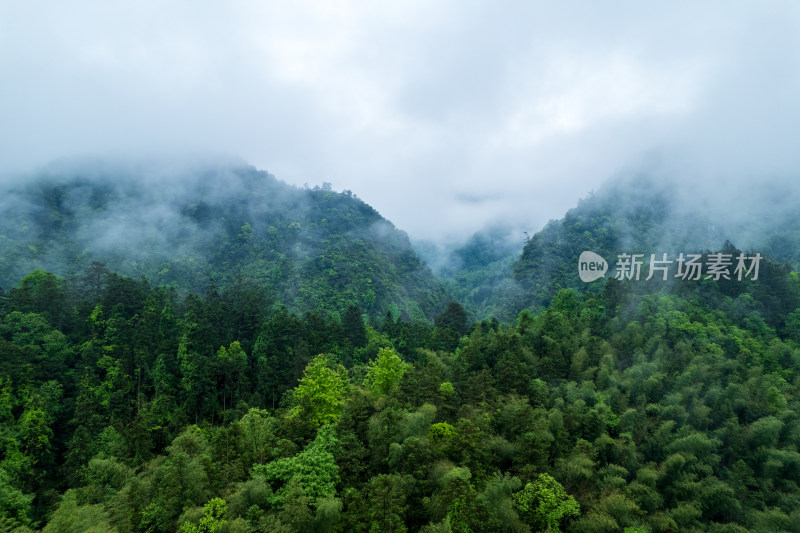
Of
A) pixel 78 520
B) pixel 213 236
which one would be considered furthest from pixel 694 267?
pixel 213 236

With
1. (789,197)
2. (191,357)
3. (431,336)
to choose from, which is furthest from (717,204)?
(191,357)

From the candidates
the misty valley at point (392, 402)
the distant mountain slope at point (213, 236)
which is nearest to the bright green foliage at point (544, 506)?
the misty valley at point (392, 402)

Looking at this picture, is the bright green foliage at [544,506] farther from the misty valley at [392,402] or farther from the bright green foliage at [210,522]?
the bright green foliage at [210,522]

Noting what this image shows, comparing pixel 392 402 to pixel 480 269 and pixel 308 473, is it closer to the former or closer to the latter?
pixel 308 473

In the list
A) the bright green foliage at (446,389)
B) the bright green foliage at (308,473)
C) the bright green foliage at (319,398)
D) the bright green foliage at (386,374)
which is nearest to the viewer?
the bright green foliage at (308,473)

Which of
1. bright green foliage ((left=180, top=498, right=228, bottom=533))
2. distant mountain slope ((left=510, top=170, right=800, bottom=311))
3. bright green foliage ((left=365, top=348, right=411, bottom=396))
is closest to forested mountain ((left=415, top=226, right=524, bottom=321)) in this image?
distant mountain slope ((left=510, top=170, right=800, bottom=311))

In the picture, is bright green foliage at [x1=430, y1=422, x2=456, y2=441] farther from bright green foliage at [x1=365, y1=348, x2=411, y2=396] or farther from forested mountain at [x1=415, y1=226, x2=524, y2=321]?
forested mountain at [x1=415, y1=226, x2=524, y2=321]
